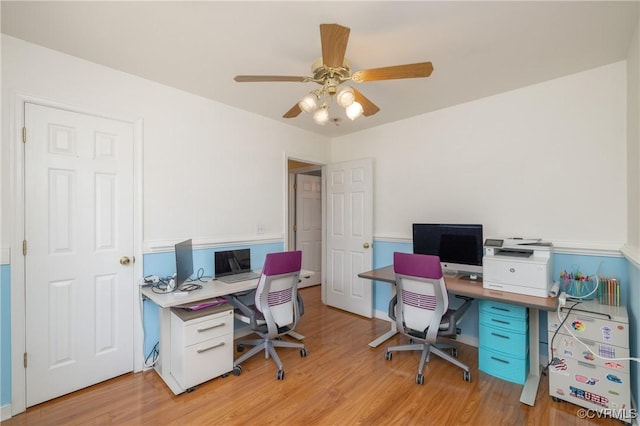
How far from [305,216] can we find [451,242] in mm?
2924

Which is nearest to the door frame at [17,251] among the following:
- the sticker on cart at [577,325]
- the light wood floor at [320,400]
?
the light wood floor at [320,400]

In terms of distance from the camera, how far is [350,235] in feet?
12.7

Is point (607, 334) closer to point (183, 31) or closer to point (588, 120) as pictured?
point (588, 120)

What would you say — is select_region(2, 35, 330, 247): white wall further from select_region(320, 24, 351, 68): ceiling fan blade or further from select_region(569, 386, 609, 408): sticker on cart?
select_region(569, 386, 609, 408): sticker on cart

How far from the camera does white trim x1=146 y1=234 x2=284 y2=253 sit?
2.53 meters

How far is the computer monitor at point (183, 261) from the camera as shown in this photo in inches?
90.3

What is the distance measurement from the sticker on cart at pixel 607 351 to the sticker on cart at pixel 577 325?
135 mm

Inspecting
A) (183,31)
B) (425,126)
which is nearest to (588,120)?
(425,126)

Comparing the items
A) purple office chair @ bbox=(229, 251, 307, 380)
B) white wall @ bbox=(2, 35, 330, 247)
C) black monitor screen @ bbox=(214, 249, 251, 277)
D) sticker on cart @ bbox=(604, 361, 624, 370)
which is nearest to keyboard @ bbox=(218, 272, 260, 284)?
black monitor screen @ bbox=(214, 249, 251, 277)

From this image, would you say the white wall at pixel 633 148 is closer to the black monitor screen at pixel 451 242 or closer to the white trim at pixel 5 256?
the black monitor screen at pixel 451 242

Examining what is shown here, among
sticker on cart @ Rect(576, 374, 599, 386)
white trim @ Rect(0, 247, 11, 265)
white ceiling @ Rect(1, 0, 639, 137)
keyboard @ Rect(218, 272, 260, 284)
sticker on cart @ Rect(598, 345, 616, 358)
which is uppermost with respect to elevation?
white ceiling @ Rect(1, 0, 639, 137)

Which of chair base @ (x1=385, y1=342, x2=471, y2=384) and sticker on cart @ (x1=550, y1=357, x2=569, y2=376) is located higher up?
sticker on cart @ (x1=550, y1=357, x2=569, y2=376)

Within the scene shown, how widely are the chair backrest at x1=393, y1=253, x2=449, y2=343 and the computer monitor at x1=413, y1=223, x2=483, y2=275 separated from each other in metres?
0.60
